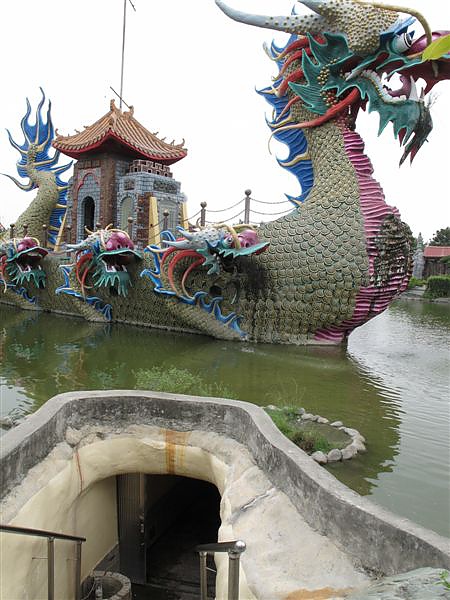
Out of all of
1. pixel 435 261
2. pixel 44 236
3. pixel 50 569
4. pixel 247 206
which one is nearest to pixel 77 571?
pixel 50 569

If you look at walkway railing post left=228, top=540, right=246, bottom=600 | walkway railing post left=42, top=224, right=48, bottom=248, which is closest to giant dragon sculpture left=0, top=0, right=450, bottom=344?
walkway railing post left=42, top=224, right=48, bottom=248

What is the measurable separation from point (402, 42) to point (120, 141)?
27.0 feet

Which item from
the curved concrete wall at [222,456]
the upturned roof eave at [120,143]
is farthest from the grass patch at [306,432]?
the upturned roof eave at [120,143]

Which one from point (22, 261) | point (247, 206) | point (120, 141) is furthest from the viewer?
point (22, 261)

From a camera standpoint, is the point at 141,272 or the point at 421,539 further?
the point at 141,272

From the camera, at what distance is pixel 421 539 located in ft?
6.29

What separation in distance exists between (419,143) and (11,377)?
8.32m

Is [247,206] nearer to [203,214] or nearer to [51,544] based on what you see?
[203,214]

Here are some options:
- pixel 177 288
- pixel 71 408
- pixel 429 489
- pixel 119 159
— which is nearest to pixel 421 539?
pixel 71 408

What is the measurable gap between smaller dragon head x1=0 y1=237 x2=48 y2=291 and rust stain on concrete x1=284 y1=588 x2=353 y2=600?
14920mm

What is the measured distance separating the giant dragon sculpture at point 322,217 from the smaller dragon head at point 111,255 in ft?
3.31

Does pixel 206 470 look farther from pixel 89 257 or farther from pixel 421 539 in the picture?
pixel 89 257

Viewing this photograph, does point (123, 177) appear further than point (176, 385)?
Yes

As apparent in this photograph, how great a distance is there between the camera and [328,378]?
321 inches
